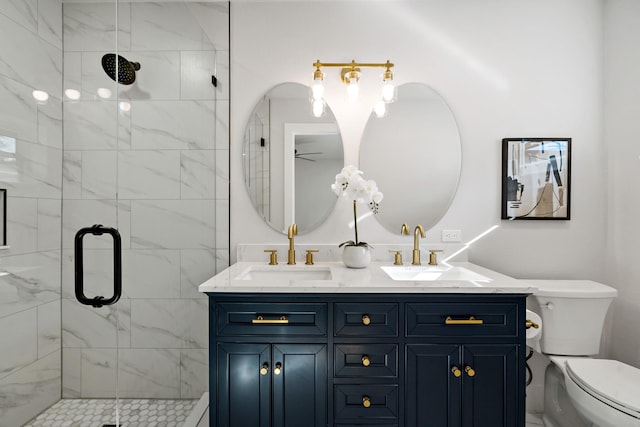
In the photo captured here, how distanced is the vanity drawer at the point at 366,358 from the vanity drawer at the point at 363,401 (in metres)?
0.05

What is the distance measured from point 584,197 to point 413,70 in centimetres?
134

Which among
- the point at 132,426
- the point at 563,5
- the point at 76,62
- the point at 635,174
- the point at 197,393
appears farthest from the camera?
the point at 563,5

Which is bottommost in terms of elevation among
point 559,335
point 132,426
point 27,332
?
point 132,426

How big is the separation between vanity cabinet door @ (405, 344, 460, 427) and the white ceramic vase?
21.8 inches

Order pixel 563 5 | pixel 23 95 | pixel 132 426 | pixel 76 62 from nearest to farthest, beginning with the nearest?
pixel 23 95, pixel 76 62, pixel 132 426, pixel 563 5

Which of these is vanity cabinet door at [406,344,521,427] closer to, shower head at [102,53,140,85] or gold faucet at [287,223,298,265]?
gold faucet at [287,223,298,265]

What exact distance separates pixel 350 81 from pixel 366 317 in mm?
1396

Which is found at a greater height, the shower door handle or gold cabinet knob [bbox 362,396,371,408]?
the shower door handle

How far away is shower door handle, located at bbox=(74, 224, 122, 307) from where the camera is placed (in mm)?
1030

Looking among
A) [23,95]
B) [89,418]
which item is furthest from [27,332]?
[23,95]

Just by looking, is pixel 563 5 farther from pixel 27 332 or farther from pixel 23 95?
pixel 27 332

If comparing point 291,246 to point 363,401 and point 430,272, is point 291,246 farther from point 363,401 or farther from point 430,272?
point 363,401

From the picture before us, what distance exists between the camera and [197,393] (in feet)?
6.01

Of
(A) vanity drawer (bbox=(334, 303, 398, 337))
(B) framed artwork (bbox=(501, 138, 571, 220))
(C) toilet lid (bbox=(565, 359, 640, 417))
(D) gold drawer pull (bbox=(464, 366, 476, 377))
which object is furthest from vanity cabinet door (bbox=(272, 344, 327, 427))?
(B) framed artwork (bbox=(501, 138, 571, 220))
